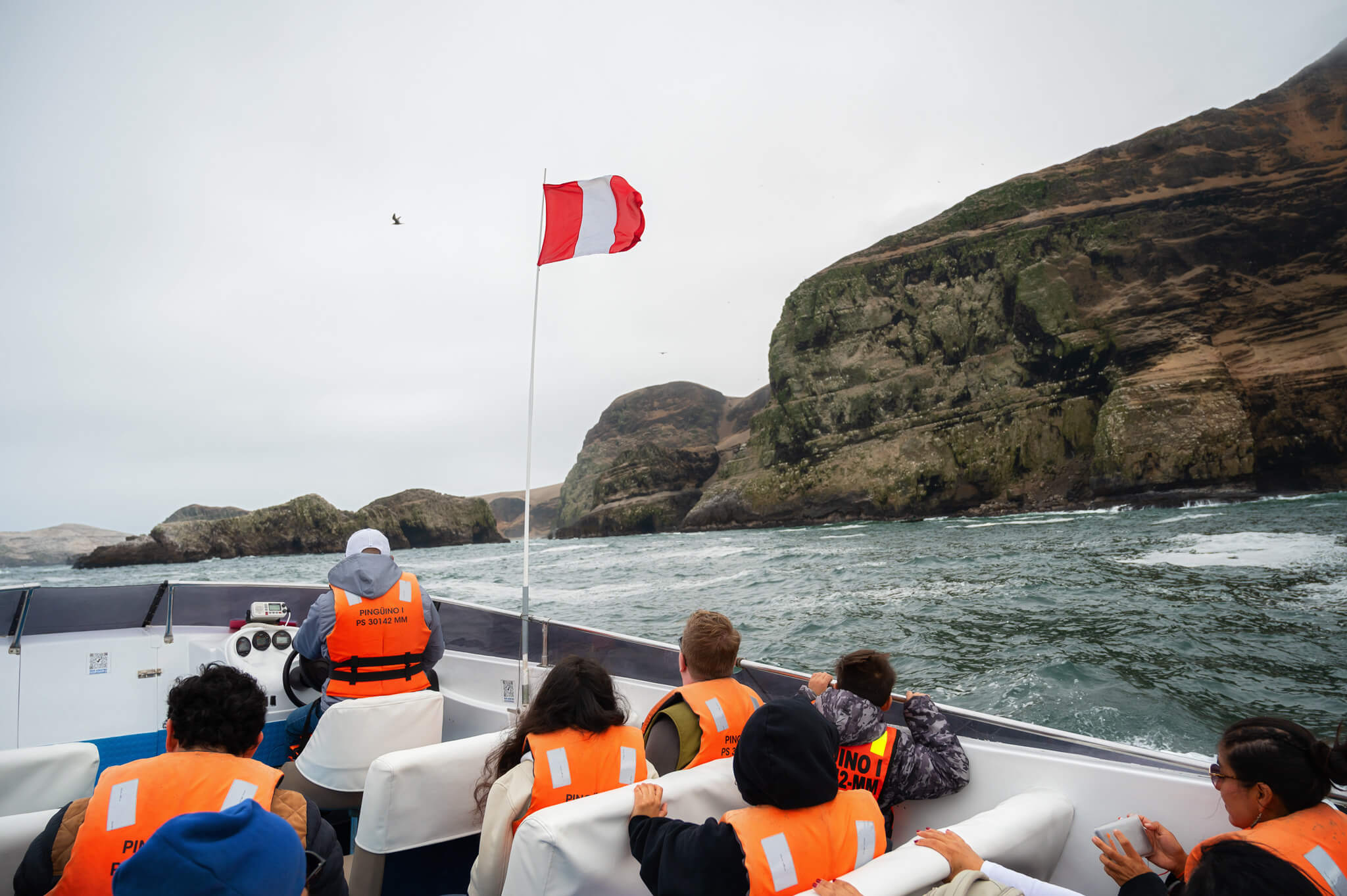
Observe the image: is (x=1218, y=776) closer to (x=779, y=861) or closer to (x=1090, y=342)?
(x=779, y=861)

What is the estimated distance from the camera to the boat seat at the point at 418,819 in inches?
87.2

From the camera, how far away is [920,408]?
211ft

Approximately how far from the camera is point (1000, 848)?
1858 mm

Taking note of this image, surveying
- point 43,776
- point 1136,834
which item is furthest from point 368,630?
point 1136,834

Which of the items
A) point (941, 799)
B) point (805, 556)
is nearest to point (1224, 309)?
point (805, 556)

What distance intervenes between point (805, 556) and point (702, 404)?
138551mm

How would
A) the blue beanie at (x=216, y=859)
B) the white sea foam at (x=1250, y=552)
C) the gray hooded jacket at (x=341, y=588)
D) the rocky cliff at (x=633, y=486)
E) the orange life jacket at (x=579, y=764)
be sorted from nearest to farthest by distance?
1. the blue beanie at (x=216, y=859)
2. the orange life jacket at (x=579, y=764)
3. the gray hooded jacket at (x=341, y=588)
4. the white sea foam at (x=1250, y=552)
5. the rocky cliff at (x=633, y=486)

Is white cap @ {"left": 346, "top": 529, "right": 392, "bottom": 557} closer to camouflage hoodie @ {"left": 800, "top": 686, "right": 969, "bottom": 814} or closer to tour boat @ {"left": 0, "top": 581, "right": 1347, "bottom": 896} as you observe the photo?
tour boat @ {"left": 0, "top": 581, "right": 1347, "bottom": 896}

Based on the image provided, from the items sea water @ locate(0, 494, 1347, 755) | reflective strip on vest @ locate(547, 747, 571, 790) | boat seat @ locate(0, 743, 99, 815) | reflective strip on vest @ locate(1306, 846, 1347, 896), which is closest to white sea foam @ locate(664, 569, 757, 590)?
sea water @ locate(0, 494, 1347, 755)

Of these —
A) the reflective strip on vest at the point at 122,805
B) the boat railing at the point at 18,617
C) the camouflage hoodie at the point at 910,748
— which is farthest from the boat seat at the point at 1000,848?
the boat railing at the point at 18,617

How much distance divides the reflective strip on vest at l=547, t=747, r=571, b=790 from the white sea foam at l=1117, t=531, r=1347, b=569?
1842 cm

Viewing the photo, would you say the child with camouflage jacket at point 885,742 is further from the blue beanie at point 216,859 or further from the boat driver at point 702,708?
the blue beanie at point 216,859

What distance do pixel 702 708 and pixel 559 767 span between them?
1.81 feet

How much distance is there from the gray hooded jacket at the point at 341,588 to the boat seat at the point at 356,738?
441mm
